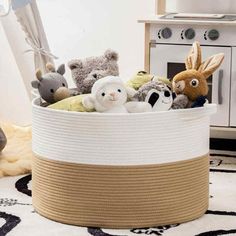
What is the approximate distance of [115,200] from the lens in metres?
1.85

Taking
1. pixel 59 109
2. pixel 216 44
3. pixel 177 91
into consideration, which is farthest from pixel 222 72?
pixel 59 109

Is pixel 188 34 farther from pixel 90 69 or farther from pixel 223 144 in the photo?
pixel 90 69

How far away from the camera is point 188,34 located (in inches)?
108

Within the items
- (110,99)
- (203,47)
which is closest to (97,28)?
(203,47)

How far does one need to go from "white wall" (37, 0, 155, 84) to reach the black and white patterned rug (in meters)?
1.19

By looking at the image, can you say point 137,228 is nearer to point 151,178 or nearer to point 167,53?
point 151,178

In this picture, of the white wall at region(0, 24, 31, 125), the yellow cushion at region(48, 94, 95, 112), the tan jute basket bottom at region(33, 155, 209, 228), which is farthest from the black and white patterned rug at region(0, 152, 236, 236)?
the white wall at region(0, 24, 31, 125)

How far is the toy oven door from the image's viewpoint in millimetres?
2719

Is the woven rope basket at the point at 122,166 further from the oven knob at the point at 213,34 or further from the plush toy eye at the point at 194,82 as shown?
the oven knob at the point at 213,34

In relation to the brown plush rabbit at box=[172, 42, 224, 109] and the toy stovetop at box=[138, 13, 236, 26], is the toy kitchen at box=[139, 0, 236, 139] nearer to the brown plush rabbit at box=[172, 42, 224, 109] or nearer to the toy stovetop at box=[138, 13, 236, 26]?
the toy stovetop at box=[138, 13, 236, 26]

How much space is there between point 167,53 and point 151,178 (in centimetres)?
106

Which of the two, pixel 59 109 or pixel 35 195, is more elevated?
pixel 59 109

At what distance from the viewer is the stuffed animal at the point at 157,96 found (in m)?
1.92

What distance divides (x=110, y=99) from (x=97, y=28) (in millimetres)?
1585
